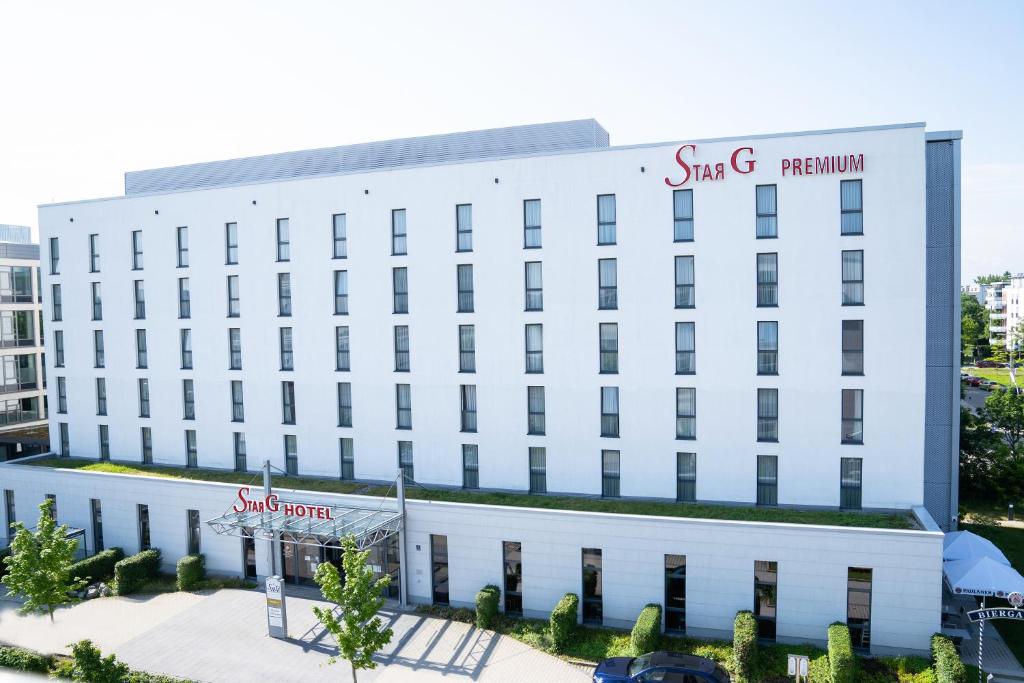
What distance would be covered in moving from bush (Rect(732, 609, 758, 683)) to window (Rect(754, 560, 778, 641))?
1.39 m

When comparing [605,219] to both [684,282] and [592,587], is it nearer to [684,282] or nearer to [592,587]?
[684,282]

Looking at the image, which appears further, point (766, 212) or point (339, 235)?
point (339, 235)

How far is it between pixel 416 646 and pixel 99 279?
82.2ft

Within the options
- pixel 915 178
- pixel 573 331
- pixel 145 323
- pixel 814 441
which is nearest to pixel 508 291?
pixel 573 331

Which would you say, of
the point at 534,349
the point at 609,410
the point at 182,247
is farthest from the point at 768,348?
the point at 182,247

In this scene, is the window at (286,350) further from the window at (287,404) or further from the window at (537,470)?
the window at (537,470)

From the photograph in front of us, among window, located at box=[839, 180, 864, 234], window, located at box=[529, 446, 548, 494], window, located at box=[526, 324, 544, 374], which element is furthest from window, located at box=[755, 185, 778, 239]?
window, located at box=[529, 446, 548, 494]

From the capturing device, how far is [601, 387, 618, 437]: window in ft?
90.1

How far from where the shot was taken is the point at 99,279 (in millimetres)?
35500

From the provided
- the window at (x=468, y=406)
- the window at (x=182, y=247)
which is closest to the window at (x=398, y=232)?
the window at (x=468, y=406)

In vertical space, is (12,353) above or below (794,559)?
above

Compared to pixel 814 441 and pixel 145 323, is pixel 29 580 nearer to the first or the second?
pixel 145 323

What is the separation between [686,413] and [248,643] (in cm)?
1753

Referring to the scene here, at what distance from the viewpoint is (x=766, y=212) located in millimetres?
25609
